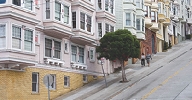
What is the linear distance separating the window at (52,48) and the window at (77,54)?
259 centimetres

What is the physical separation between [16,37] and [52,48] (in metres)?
5.69

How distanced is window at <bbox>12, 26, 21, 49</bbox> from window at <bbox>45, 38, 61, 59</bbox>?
4.58 m

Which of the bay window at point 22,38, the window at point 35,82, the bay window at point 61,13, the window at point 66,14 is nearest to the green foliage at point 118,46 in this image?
the window at point 66,14

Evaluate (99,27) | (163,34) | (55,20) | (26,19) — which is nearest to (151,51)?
(163,34)

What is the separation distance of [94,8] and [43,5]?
875cm

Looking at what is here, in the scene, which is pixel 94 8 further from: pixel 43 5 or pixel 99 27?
pixel 43 5

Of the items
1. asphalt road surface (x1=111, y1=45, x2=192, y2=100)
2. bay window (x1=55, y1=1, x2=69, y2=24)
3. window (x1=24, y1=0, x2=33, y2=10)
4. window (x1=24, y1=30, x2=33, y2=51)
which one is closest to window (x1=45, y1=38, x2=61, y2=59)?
bay window (x1=55, y1=1, x2=69, y2=24)

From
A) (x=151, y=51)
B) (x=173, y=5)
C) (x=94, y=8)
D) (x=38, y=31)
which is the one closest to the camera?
(x=38, y=31)

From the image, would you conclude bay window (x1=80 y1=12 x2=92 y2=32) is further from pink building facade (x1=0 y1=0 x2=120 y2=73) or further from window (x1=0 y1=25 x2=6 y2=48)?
window (x1=0 y1=25 x2=6 y2=48)

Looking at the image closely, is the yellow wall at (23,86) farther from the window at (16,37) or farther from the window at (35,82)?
the window at (16,37)

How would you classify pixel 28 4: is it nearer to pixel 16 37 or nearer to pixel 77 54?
pixel 16 37

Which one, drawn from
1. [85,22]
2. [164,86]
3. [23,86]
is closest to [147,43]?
[85,22]

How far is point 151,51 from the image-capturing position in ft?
193

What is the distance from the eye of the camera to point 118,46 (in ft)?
118
